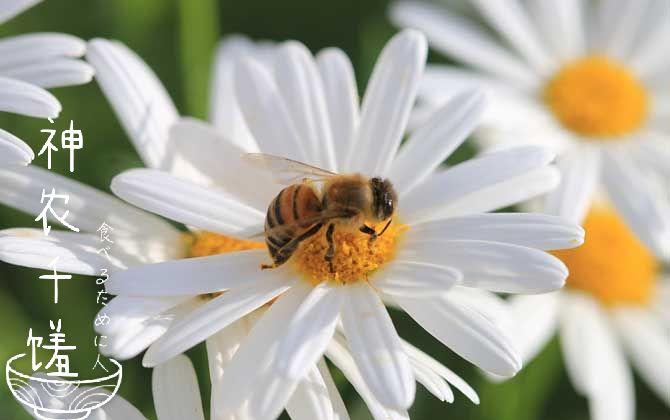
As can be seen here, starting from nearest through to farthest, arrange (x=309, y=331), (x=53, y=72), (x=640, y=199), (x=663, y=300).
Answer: (x=309, y=331) < (x=53, y=72) < (x=640, y=199) < (x=663, y=300)

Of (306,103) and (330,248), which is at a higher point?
(306,103)

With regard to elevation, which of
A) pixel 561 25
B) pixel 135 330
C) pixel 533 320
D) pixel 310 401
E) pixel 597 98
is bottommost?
pixel 310 401

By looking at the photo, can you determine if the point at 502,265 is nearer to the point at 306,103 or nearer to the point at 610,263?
the point at 306,103

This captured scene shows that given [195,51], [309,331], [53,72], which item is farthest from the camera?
[195,51]

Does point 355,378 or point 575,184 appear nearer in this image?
point 355,378

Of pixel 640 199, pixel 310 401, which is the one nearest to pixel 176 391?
pixel 310 401

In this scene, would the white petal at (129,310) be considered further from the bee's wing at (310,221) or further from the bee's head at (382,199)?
the bee's head at (382,199)

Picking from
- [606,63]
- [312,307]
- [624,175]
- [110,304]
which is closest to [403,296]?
[312,307]
